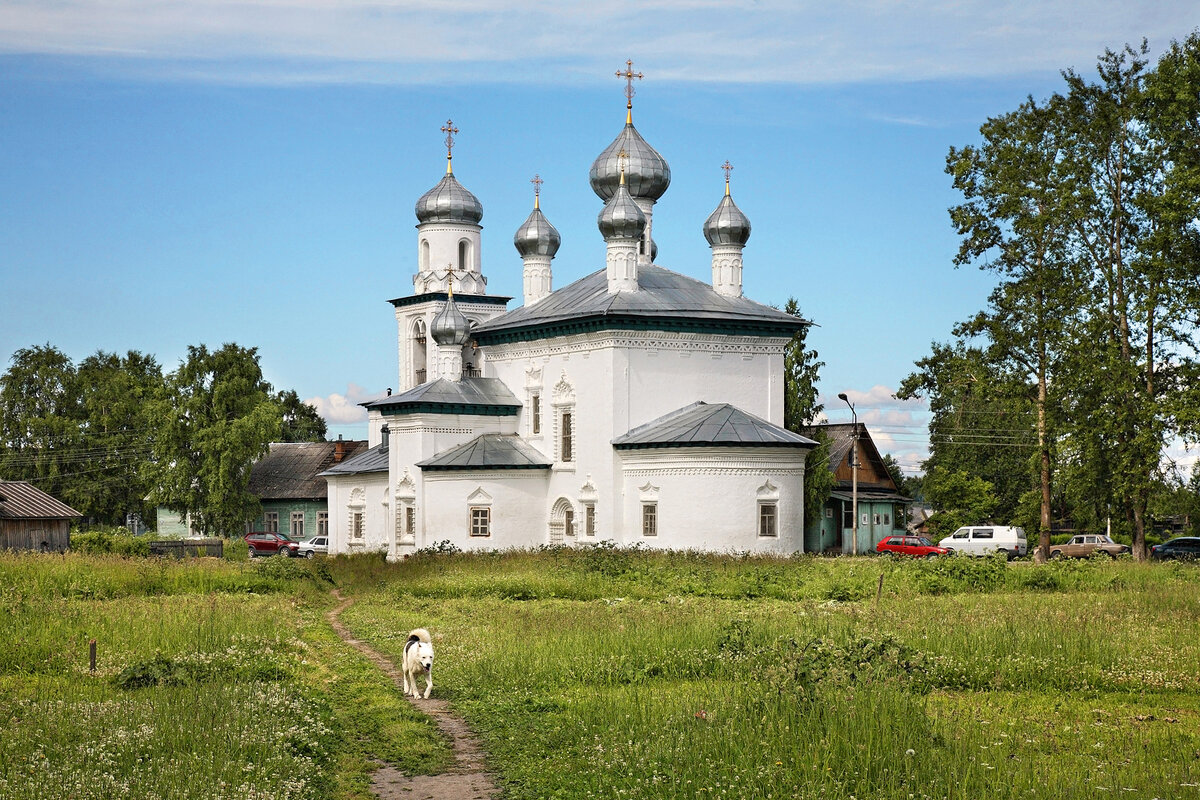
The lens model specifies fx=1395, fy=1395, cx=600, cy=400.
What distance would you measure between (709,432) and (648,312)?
11.8 ft

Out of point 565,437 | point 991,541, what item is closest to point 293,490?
point 565,437

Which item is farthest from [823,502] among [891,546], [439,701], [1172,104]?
[439,701]

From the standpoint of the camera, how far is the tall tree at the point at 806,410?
37.3m

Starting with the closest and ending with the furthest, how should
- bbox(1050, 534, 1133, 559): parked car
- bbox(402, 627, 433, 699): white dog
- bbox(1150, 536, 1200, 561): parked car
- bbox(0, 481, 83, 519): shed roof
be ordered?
1. bbox(402, 627, 433, 699): white dog
2. bbox(0, 481, 83, 519): shed roof
3. bbox(1150, 536, 1200, 561): parked car
4. bbox(1050, 534, 1133, 559): parked car

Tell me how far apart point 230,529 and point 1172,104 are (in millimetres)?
34335

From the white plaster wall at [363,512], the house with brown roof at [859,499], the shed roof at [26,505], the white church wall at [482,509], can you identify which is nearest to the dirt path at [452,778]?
the shed roof at [26,505]

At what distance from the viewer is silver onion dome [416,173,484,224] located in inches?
1727

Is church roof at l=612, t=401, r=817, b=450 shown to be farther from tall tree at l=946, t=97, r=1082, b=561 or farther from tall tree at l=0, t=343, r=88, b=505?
A: tall tree at l=0, t=343, r=88, b=505

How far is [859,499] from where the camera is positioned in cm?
4244

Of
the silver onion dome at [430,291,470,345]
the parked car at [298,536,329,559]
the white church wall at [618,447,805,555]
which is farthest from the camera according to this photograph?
the parked car at [298,536,329,559]

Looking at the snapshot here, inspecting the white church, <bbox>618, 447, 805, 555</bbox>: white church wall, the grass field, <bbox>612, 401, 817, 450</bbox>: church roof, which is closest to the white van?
the white church

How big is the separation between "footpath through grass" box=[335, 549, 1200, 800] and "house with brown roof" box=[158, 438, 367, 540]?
97.4 ft

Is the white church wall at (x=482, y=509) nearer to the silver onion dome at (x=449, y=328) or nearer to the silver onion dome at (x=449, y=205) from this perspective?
the silver onion dome at (x=449, y=328)

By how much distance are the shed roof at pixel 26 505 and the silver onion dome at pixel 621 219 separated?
48.6 ft
